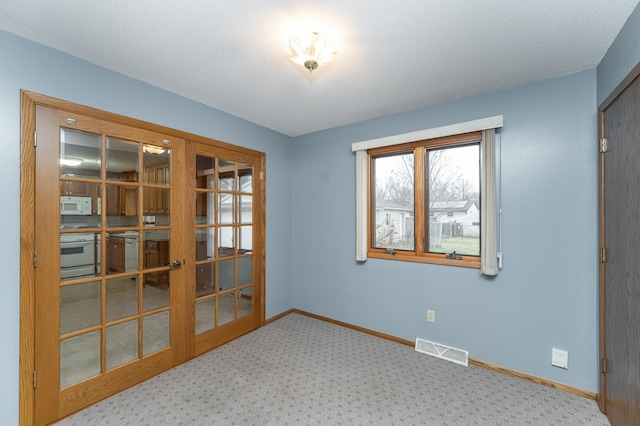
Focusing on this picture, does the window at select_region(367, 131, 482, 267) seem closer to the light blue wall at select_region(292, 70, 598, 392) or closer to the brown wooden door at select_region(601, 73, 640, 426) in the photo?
the light blue wall at select_region(292, 70, 598, 392)

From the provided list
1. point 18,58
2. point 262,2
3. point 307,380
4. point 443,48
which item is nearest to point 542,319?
point 307,380

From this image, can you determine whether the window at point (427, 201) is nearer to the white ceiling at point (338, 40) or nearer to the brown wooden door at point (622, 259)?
the white ceiling at point (338, 40)

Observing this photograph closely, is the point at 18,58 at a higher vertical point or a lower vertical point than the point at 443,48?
lower

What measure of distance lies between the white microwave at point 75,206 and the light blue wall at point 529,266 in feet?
8.83

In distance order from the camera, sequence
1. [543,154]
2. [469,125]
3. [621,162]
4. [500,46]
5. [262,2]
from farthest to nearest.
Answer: [469,125]
[543,154]
[500,46]
[621,162]
[262,2]

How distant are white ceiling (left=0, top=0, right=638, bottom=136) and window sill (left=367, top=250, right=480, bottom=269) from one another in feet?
5.10

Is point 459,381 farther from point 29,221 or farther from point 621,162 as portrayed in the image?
point 29,221

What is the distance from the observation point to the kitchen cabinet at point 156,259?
236cm

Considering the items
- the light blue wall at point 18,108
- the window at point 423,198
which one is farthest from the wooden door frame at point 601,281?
the light blue wall at point 18,108

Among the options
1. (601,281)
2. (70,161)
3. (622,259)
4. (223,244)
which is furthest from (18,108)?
(601,281)

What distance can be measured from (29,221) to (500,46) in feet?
10.8

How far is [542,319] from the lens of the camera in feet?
7.41

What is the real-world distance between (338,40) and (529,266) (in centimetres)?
233

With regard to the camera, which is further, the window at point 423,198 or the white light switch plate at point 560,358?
the window at point 423,198
